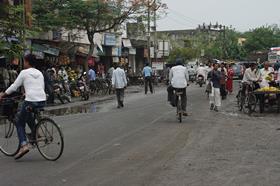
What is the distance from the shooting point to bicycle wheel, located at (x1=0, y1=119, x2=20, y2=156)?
10523 millimetres

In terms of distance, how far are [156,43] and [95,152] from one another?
4839cm

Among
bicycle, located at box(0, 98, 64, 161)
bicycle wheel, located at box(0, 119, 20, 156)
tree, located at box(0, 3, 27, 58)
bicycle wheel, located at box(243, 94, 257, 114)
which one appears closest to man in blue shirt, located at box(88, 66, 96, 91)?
tree, located at box(0, 3, 27, 58)

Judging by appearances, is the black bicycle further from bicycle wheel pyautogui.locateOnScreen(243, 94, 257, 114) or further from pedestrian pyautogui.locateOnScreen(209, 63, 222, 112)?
pedestrian pyautogui.locateOnScreen(209, 63, 222, 112)

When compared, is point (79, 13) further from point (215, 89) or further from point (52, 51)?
point (215, 89)

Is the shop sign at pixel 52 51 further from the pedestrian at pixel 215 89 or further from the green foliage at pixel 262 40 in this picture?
the green foliage at pixel 262 40

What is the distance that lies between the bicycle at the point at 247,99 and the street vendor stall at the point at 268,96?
0.23 m

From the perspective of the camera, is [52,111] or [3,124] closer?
[3,124]

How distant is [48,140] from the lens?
384 inches

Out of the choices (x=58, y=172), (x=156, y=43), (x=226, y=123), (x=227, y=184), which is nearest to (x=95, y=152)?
(x=58, y=172)

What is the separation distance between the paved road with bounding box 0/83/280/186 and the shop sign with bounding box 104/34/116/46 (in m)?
31.0

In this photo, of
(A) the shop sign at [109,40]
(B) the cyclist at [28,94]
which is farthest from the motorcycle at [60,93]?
(A) the shop sign at [109,40]

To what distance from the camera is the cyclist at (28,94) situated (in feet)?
31.6

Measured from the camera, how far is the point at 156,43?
5850cm

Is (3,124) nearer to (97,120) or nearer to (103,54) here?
(97,120)
